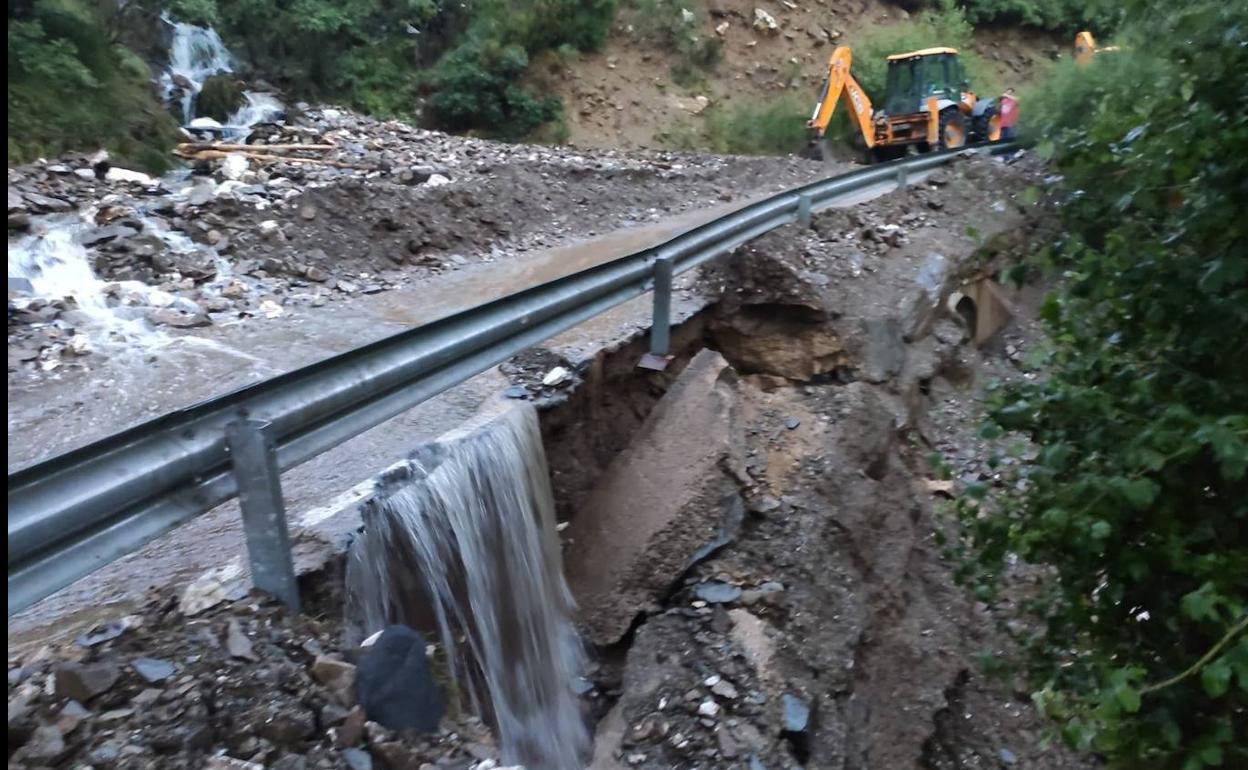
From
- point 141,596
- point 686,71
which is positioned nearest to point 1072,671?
point 141,596

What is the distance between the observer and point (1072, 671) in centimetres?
351

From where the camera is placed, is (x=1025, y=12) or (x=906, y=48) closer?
(x=906, y=48)

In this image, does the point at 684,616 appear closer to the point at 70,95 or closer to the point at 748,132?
the point at 70,95

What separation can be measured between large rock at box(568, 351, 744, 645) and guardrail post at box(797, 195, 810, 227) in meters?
3.76

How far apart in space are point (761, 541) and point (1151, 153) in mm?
2258

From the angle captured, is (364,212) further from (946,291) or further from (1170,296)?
(1170,296)

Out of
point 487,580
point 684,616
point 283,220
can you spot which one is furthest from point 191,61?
point 684,616

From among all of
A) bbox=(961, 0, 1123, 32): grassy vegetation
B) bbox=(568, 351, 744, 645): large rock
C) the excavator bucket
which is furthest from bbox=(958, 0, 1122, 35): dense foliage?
bbox=(568, 351, 744, 645): large rock

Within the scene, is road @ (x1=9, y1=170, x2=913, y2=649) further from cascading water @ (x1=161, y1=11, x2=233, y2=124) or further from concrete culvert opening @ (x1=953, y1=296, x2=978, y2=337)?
cascading water @ (x1=161, y1=11, x2=233, y2=124)

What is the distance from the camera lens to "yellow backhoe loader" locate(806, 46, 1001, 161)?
17859 mm

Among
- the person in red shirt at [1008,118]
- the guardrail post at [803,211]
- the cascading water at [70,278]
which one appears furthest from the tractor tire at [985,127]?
the cascading water at [70,278]

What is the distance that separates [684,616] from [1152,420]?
1903 millimetres

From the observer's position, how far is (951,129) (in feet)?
59.2

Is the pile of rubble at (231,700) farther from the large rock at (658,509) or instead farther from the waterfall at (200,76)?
the waterfall at (200,76)
